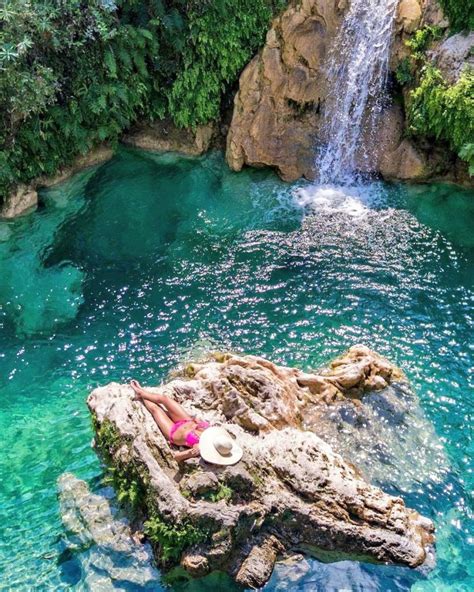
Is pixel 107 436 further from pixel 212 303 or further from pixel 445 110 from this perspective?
pixel 445 110

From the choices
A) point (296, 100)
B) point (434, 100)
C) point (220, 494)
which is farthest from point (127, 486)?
point (296, 100)

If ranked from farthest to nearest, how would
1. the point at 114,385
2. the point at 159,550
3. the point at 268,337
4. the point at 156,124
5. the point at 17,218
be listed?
the point at 156,124
the point at 17,218
the point at 268,337
the point at 114,385
the point at 159,550

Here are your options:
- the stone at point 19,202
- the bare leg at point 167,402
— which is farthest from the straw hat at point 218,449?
Answer: the stone at point 19,202

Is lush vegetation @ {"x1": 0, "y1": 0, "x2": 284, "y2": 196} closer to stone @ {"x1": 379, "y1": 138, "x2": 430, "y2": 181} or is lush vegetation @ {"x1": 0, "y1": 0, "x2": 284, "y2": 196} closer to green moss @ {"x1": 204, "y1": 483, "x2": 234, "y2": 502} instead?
stone @ {"x1": 379, "y1": 138, "x2": 430, "y2": 181}

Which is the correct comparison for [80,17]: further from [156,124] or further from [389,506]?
[389,506]

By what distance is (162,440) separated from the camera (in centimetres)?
962

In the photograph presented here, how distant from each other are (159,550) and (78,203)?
1121 centimetres

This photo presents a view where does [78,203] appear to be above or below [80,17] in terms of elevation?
below

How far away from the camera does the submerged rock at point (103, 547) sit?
902 centimetres

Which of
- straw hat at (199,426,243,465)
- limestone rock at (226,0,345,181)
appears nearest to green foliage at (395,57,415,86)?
limestone rock at (226,0,345,181)

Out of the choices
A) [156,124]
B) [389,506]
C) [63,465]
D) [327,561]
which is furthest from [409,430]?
[156,124]

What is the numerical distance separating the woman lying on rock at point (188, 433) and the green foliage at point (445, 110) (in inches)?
400

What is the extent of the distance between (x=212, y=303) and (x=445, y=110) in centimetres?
763

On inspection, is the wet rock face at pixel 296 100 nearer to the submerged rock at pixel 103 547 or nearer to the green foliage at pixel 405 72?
the green foliage at pixel 405 72
